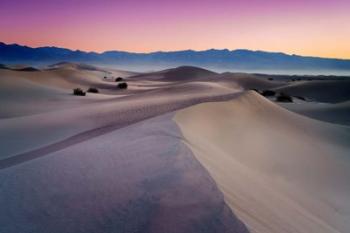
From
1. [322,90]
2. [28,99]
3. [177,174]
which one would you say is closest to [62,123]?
[177,174]

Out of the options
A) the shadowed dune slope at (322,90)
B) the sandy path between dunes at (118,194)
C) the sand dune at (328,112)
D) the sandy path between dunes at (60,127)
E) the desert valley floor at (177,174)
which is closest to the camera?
the sandy path between dunes at (118,194)

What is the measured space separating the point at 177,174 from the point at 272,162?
389cm

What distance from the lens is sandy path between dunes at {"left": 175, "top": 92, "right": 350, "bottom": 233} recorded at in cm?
495

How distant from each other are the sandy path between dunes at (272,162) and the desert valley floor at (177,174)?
3 centimetres

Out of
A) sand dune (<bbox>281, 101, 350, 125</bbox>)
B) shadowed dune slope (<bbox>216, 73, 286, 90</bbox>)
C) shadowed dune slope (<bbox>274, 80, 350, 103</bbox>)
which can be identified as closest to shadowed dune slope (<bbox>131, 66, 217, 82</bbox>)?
shadowed dune slope (<bbox>216, 73, 286, 90</bbox>)

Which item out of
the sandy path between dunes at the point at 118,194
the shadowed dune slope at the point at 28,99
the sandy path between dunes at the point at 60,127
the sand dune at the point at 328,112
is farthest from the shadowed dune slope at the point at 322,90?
the sandy path between dunes at the point at 118,194

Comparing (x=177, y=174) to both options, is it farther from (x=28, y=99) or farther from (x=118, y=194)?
(x=28, y=99)

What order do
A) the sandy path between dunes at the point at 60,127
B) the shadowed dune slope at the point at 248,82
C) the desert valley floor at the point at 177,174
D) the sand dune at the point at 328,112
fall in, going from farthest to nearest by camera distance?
the shadowed dune slope at the point at 248,82, the sand dune at the point at 328,112, the sandy path between dunes at the point at 60,127, the desert valley floor at the point at 177,174

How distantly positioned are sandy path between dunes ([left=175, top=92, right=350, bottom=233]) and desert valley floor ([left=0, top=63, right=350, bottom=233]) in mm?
31

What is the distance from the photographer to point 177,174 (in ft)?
16.6

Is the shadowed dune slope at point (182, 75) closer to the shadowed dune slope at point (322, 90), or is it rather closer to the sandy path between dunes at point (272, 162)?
the shadowed dune slope at point (322, 90)

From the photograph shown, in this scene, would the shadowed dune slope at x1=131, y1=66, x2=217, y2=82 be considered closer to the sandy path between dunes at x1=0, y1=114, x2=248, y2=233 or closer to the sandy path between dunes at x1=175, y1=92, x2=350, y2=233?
the sandy path between dunes at x1=175, y1=92, x2=350, y2=233

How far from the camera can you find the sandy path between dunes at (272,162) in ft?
16.2

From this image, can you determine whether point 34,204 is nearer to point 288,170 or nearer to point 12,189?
point 12,189
